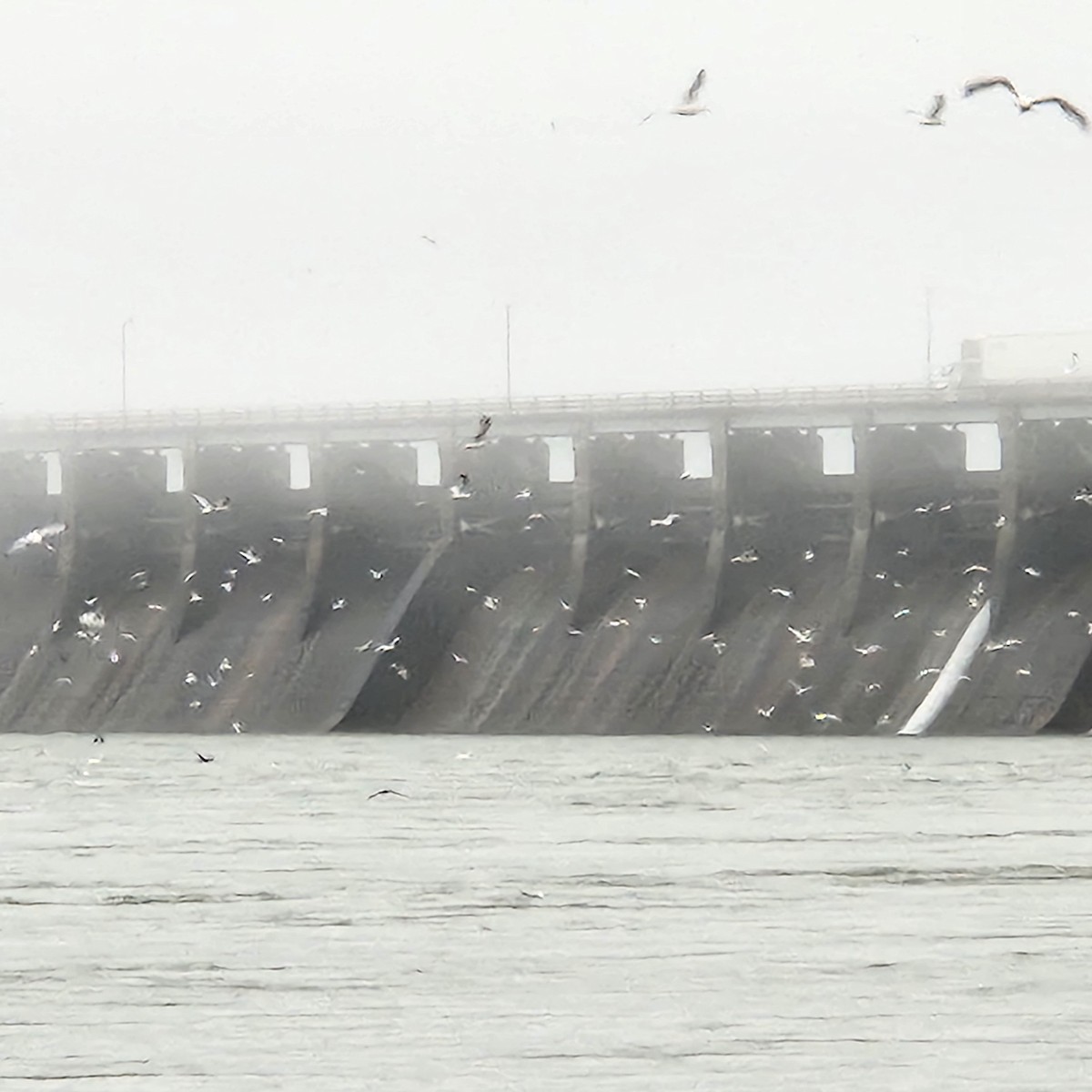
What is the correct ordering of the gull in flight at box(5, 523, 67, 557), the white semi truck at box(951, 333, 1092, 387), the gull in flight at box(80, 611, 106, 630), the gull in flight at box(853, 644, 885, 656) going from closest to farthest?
1. the gull in flight at box(853, 644, 885, 656)
2. the gull in flight at box(80, 611, 106, 630)
3. the white semi truck at box(951, 333, 1092, 387)
4. the gull in flight at box(5, 523, 67, 557)

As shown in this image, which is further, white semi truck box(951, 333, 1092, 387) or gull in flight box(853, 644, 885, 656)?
white semi truck box(951, 333, 1092, 387)

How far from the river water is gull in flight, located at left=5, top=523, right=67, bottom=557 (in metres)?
40.2

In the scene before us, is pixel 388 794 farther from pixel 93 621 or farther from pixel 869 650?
pixel 93 621

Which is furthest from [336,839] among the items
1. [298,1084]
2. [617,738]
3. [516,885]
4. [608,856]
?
[617,738]

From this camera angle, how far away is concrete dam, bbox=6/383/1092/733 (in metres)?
72.6

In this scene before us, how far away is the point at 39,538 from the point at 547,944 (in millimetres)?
61973

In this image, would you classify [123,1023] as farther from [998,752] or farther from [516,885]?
[998,752]

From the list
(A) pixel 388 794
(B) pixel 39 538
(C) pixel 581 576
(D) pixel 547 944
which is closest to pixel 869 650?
(C) pixel 581 576

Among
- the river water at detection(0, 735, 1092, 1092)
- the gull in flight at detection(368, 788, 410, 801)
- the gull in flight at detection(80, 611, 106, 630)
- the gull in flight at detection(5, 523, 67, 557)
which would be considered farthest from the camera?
the gull in flight at detection(5, 523, 67, 557)

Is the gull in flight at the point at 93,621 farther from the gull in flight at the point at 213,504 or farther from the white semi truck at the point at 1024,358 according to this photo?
the white semi truck at the point at 1024,358

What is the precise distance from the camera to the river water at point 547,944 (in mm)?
16078

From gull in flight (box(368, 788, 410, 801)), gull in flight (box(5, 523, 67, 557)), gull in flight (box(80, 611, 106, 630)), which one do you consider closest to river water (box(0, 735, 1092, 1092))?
gull in flight (box(368, 788, 410, 801))

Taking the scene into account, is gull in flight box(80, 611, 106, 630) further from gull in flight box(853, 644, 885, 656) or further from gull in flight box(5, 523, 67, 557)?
gull in flight box(853, 644, 885, 656)

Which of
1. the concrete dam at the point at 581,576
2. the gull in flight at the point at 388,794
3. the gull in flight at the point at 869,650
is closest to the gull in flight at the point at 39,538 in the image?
the concrete dam at the point at 581,576
